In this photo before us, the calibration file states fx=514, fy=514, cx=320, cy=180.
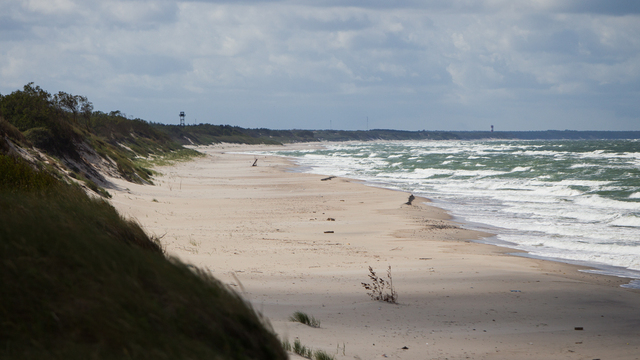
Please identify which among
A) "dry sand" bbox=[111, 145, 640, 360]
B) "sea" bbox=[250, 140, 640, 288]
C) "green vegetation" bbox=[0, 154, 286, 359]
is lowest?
"sea" bbox=[250, 140, 640, 288]

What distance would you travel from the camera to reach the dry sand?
5.84 metres

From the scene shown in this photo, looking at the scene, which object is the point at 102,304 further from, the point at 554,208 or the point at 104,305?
the point at 554,208

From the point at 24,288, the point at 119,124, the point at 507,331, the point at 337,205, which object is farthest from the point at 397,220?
the point at 119,124

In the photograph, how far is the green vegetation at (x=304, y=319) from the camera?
6.14m

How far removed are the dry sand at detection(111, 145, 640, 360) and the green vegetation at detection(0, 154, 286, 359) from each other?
2.74 feet

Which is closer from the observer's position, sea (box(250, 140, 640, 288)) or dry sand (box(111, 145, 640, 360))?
dry sand (box(111, 145, 640, 360))

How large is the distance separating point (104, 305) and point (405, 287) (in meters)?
6.09

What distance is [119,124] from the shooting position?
60.1m

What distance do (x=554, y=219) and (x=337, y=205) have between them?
8.02m

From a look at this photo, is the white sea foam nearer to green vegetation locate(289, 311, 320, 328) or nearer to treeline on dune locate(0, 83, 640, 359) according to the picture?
green vegetation locate(289, 311, 320, 328)

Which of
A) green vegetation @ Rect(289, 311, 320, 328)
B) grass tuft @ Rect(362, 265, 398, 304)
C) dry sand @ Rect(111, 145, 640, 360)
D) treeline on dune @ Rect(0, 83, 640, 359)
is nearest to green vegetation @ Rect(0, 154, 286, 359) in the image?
treeline on dune @ Rect(0, 83, 640, 359)

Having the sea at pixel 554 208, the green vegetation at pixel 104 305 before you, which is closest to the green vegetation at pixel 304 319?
the green vegetation at pixel 104 305

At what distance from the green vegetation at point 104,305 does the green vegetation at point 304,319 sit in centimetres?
262

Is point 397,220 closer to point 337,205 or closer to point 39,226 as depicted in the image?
point 337,205
